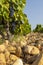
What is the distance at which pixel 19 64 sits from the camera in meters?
7.91

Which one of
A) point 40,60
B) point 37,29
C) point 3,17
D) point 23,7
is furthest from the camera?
point 37,29

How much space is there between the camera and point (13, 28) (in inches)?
774

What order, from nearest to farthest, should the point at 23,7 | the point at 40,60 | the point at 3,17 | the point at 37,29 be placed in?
the point at 40,60 < the point at 3,17 < the point at 23,7 < the point at 37,29

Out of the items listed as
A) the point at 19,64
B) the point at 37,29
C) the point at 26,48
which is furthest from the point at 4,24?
the point at 37,29

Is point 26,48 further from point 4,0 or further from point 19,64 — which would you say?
point 4,0

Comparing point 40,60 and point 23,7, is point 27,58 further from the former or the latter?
point 23,7

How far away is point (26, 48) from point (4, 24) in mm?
9087

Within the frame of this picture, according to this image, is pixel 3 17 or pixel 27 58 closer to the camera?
pixel 27 58

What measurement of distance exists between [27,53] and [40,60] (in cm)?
241

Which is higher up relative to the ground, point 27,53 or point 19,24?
point 27,53

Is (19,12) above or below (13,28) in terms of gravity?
above

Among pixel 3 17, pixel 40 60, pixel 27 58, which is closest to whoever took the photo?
pixel 40 60

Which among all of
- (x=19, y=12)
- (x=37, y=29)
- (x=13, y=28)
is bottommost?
(x=37, y=29)

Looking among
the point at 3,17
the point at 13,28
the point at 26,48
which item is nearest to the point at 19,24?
the point at 13,28
